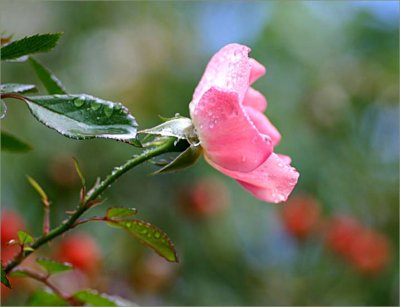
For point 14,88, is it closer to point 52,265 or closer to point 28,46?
point 28,46

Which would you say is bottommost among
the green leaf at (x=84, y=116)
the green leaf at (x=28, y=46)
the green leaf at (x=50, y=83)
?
the green leaf at (x=50, y=83)

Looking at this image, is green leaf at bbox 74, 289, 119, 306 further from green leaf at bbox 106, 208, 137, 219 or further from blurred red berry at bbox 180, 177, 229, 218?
blurred red berry at bbox 180, 177, 229, 218

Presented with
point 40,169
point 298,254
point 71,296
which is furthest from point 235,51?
point 298,254

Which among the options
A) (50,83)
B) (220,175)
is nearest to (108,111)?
(50,83)

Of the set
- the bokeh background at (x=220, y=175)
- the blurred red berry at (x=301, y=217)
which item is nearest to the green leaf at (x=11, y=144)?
the bokeh background at (x=220, y=175)

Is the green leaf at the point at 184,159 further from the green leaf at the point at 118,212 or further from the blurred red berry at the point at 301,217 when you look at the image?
the blurred red berry at the point at 301,217

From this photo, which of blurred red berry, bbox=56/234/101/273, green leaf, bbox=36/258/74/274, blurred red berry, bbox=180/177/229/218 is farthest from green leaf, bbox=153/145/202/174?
blurred red berry, bbox=180/177/229/218
